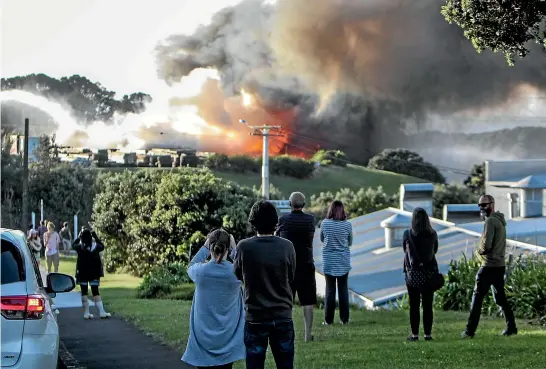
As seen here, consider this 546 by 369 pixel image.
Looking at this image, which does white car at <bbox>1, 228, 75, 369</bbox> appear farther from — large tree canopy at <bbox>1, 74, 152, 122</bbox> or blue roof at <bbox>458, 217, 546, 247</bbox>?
large tree canopy at <bbox>1, 74, 152, 122</bbox>

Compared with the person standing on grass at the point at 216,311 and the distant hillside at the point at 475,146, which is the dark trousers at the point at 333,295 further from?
the distant hillside at the point at 475,146

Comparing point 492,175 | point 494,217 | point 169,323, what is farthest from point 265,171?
point 494,217

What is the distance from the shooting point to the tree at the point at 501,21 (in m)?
10.6

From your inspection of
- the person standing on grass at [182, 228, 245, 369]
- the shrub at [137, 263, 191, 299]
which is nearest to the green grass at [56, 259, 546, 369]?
the person standing on grass at [182, 228, 245, 369]

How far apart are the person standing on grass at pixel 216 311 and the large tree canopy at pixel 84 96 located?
338ft

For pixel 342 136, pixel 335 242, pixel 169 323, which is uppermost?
pixel 342 136

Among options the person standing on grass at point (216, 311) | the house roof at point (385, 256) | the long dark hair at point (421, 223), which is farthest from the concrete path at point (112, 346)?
the house roof at point (385, 256)

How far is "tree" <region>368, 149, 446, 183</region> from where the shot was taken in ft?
319

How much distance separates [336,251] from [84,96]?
101m

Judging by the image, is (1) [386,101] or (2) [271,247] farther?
(1) [386,101]

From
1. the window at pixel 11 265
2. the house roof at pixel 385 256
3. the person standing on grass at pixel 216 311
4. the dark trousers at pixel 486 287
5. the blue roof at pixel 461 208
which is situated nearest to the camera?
the window at pixel 11 265

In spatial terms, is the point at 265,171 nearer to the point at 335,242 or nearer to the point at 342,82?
the point at 335,242

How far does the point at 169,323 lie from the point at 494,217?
5.45 meters

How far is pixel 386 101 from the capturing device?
94.2 m
